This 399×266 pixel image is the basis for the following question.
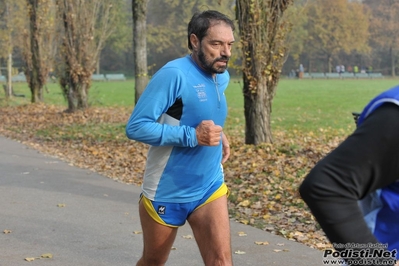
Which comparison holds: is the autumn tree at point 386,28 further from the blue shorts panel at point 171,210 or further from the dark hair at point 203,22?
the blue shorts panel at point 171,210

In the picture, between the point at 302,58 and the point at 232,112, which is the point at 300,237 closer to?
the point at 232,112

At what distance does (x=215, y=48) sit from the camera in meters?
4.16

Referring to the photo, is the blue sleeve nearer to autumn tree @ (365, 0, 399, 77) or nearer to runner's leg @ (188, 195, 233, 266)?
runner's leg @ (188, 195, 233, 266)

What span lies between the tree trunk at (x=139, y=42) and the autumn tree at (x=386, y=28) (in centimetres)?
6940

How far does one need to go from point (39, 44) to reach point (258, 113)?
18302 mm

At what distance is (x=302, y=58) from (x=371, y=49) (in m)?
8.80

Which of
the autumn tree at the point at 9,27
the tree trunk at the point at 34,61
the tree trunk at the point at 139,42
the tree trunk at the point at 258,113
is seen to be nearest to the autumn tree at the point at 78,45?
the tree trunk at the point at 34,61

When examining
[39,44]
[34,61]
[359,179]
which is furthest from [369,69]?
[359,179]

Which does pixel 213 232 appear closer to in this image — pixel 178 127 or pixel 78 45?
pixel 178 127

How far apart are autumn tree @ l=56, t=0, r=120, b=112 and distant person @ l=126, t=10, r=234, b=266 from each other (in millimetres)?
19807

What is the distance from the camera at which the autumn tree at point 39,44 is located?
92.7 feet

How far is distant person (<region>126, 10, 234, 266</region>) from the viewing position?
13.4 ft

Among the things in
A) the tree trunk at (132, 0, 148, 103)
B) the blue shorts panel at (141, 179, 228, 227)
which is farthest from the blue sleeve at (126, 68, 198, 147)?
the tree trunk at (132, 0, 148, 103)

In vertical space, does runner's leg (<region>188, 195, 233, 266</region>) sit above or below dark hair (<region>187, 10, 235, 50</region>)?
below
